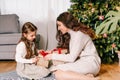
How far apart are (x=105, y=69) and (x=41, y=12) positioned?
6.24 ft

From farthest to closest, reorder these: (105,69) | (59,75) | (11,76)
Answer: (105,69) → (11,76) → (59,75)

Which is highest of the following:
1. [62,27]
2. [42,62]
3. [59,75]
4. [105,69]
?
[62,27]

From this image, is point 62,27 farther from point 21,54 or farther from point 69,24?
point 21,54

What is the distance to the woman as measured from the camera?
116 inches

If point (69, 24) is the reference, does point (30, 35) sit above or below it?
below

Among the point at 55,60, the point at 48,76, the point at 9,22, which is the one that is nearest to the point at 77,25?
the point at 55,60

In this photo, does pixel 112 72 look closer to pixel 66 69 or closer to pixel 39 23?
pixel 66 69

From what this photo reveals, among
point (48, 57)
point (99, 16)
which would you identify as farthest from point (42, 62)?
point (99, 16)

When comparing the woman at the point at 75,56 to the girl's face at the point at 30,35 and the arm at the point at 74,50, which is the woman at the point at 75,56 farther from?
the girl's face at the point at 30,35

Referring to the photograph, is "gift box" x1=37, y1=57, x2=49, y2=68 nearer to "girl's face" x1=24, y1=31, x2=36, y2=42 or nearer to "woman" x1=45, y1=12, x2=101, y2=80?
"woman" x1=45, y1=12, x2=101, y2=80

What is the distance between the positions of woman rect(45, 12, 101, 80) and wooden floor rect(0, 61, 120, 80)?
1.06 ft

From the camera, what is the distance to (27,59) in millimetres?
2998

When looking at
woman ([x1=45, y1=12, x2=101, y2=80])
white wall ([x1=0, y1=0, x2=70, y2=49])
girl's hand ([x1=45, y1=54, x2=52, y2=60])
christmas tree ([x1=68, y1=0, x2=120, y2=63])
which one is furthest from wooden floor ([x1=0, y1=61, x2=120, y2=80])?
white wall ([x1=0, y1=0, x2=70, y2=49])

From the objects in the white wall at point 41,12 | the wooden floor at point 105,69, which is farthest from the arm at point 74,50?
the white wall at point 41,12
